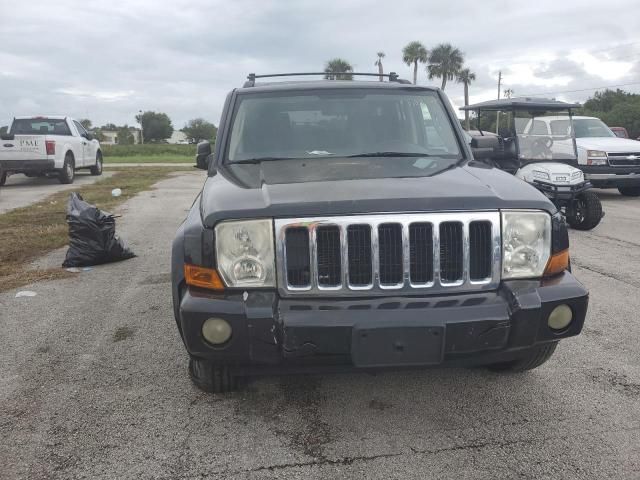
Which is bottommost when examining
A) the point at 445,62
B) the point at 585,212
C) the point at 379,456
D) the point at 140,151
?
the point at 379,456

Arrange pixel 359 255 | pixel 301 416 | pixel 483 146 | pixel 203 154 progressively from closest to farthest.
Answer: pixel 359 255 → pixel 301 416 → pixel 483 146 → pixel 203 154

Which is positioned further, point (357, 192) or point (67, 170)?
point (67, 170)

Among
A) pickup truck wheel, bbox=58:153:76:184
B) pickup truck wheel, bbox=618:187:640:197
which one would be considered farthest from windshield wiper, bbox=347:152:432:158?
pickup truck wheel, bbox=58:153:76:184

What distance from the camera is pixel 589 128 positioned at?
12977 mm

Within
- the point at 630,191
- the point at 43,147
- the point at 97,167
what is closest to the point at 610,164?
the point at 630,191

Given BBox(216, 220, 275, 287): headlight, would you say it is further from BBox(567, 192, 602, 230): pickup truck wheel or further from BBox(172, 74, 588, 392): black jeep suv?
BBox(567, 192, 602, 230): pickup truck wheel

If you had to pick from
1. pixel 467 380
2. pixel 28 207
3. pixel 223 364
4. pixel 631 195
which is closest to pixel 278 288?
pixel 223 364

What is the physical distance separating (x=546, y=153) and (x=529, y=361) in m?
6.35

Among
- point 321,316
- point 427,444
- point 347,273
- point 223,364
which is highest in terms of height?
point 347,273

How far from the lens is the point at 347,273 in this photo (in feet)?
8.13

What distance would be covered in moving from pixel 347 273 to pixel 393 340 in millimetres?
350

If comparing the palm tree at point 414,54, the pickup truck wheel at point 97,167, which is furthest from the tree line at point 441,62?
the pickup truck wheel at point 97,167

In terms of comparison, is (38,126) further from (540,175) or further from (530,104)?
(540,175)

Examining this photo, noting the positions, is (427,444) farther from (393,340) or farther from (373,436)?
(393,340)
